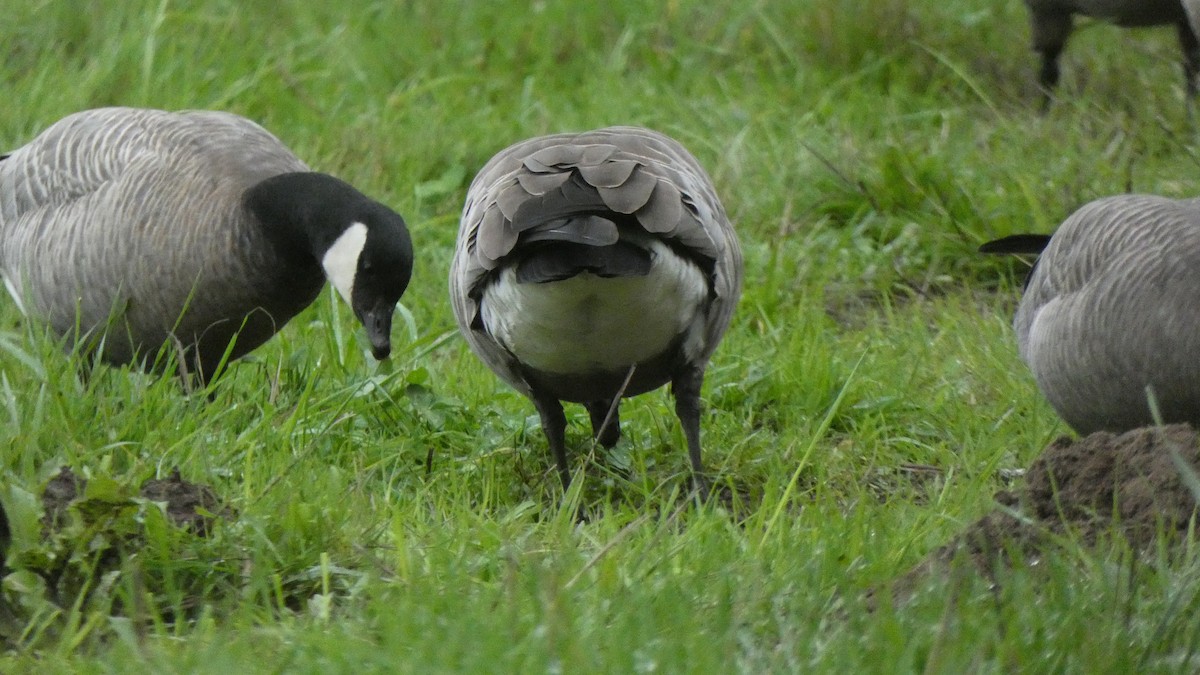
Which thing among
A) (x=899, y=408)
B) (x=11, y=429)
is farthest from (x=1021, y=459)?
(x=11, y=429)

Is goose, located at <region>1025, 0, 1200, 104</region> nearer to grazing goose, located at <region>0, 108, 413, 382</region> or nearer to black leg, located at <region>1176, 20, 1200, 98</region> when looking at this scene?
black leg, located at <region>1176, 20, 1200, 98</region>

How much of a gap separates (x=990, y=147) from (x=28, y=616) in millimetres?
5681

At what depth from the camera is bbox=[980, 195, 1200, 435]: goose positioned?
14.4 feet

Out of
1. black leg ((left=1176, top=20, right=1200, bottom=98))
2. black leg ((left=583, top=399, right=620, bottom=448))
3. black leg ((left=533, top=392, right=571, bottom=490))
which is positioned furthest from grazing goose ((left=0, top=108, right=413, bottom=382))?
black leg ((left=1176, top=20, right=1200, bottom=98))

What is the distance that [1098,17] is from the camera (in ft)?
27.9

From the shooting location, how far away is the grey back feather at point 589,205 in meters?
3.97

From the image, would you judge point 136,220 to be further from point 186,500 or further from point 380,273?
point 186,500

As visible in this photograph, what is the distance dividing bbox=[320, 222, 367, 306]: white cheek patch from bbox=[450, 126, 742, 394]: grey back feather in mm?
334

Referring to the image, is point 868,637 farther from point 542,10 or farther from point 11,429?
point 542,10

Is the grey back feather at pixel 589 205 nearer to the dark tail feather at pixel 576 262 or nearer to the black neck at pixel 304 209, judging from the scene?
the dark tail feather at pixel 576 262

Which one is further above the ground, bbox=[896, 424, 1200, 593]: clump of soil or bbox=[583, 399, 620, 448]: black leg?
bbox=[896, 424, 1200, 593]: clump of soil

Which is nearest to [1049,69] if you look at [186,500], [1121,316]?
[1121,316]

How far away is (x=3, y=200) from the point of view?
240 inches

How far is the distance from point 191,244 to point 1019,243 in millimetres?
3059
